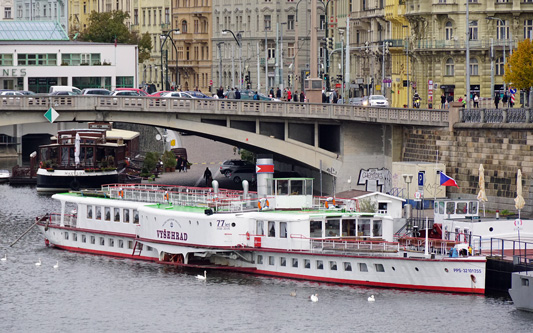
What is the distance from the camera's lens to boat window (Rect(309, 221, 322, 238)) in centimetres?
7244

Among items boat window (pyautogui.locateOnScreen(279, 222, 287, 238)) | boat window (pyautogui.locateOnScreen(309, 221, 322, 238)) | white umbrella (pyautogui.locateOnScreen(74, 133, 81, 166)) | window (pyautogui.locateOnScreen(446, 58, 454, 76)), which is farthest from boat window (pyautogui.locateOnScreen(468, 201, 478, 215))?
window (pyautogui.locateOnScreen(446, 58, 454, 76))

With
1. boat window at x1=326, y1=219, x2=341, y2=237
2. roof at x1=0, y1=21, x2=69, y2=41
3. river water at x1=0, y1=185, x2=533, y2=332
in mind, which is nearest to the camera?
river water at x1=0, y1=185, x2=533, y2=332

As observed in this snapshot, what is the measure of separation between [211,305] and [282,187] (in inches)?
416

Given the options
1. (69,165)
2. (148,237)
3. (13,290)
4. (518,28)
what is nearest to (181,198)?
(148,237)

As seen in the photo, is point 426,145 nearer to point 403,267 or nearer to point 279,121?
point 279,121

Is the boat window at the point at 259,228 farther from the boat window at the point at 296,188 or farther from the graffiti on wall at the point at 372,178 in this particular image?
the graffiti on wall at the point at 372,178

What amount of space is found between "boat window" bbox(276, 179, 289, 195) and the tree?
3406cm

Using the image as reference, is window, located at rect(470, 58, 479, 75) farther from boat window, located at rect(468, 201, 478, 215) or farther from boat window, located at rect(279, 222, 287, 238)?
boat window, located at rect(279, 222, 287, 238)

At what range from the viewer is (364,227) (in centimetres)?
7250

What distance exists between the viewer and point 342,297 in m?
68.4

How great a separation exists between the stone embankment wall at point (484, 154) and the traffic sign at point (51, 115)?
2223 cm

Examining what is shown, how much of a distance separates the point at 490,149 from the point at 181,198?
2013 centimetres

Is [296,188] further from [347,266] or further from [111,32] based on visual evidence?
[111,32]

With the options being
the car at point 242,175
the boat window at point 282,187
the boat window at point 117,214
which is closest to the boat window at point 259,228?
the boat window at point 282,187
